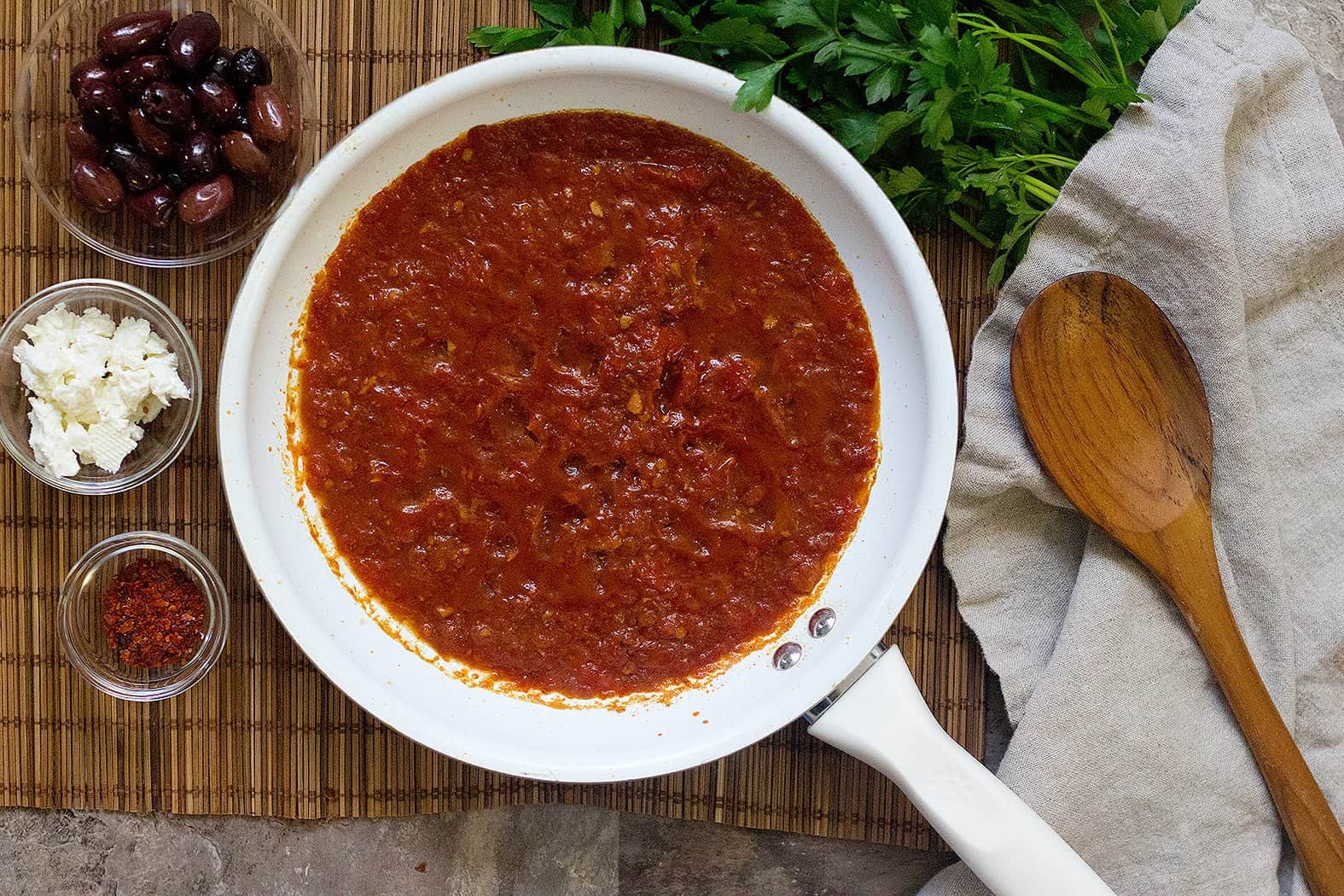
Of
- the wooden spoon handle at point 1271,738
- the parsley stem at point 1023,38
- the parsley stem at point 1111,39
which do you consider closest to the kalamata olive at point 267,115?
the parsley stem at point 1023,38

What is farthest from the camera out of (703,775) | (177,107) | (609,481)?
(703,775)

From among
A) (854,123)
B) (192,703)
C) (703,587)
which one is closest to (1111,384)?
(854,123)

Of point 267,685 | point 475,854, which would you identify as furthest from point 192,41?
point 475,854

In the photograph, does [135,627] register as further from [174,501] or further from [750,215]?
[750,215]

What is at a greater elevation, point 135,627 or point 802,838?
point 135,627

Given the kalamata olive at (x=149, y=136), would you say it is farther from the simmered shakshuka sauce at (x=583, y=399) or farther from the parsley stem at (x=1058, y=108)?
the parsley stem at (x=1058, y=108)

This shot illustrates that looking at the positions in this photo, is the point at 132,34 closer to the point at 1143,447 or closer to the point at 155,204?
the point at 155,204

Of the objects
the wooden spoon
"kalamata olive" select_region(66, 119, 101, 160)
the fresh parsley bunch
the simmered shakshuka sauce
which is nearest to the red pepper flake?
the simmered shakshuka sauce
